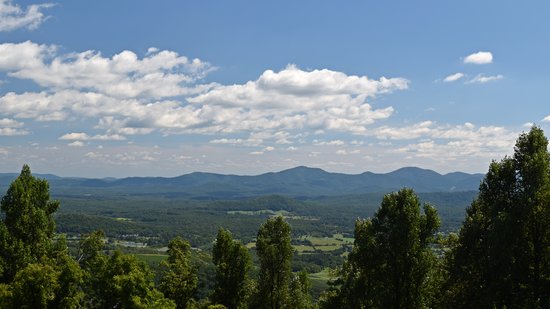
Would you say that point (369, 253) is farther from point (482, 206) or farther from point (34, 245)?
point (34, 245)

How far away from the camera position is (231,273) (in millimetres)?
41406

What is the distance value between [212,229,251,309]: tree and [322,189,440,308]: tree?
10.3 m

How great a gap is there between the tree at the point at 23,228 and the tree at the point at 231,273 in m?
14.2

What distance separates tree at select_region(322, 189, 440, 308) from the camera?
108ft

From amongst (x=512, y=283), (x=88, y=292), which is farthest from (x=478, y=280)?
(x=88, y=292)

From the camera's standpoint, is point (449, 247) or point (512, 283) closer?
point (512, 283)

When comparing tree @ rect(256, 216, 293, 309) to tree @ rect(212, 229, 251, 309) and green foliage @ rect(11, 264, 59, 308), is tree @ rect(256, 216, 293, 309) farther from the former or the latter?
green foliage @ rect(11, 264, 59, 308)

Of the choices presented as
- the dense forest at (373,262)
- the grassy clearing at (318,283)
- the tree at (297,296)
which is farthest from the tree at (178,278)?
the grassy clearing at (318,283)

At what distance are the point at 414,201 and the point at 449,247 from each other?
583 cm

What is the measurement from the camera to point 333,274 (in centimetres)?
4009

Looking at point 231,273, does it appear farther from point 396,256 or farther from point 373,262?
point 396,256

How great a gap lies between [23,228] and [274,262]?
2039 centimetres

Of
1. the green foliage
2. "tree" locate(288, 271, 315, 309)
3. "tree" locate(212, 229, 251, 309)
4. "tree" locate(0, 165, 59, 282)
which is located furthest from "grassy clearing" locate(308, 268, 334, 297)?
the green foliage

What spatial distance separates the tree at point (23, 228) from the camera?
35.5 metres
